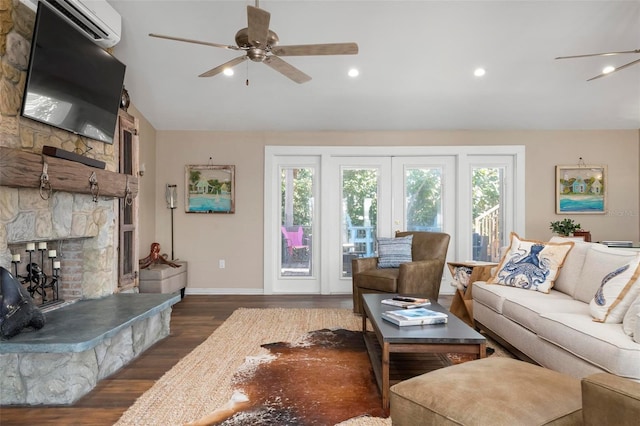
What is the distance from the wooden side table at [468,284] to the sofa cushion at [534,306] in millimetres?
596

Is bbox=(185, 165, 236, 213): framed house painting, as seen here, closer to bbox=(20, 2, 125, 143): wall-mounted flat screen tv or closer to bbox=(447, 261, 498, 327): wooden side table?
bbox=(20, 2, 125, 143): wall-mounted flat screen tv

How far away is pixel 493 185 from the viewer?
5.29 m

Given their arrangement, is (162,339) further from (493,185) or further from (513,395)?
(493,185)

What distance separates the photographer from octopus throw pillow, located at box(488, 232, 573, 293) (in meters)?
3.04

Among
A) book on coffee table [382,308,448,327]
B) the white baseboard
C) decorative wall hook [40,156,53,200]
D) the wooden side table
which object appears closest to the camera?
book on coffee table [382,308,448,327]

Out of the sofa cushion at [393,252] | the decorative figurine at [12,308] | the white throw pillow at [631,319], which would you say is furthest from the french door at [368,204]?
the white throw pillow at [631,319]

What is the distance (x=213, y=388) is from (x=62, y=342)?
895 mm

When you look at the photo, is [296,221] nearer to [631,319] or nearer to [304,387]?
[304,387]

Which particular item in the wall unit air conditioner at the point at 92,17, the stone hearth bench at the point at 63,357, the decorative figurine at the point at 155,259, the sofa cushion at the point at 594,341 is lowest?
the stone hearth bench at the point at 63,357

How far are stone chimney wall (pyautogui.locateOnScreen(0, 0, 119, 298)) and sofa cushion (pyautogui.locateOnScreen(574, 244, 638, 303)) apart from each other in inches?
150

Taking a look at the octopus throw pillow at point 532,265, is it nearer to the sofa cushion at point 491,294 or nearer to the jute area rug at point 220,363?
the sofa cushion at point 491,294

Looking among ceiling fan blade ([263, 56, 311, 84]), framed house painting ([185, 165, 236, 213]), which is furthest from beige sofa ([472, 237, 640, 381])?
framed house painting ([185, 165, 236, 213])

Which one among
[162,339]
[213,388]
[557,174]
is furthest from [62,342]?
[557,174]

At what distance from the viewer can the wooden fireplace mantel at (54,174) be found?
87.7 inches
